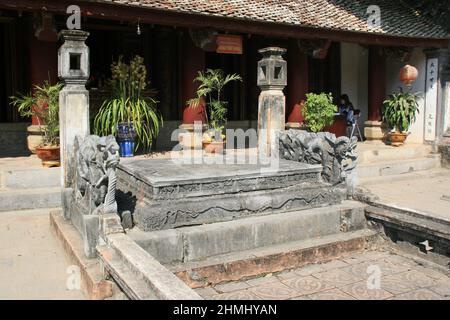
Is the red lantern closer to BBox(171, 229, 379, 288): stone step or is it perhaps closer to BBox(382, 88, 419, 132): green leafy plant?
BBox(382, 88, 419, 132): green leafy plant

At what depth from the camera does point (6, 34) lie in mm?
9602

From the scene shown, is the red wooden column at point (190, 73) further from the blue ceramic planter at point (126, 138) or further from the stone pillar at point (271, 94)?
the stone pillar at point (271, 94)

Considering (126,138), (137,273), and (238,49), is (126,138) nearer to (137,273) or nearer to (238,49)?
(238,49)

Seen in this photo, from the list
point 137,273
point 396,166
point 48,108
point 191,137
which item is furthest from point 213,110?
point 137,273

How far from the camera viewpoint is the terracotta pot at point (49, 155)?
7364 millimetres

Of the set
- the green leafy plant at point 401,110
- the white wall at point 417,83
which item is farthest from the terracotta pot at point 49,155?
the white wall at point 417,83

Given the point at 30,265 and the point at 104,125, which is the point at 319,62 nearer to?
the point at 104,125

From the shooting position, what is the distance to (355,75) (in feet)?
48.0

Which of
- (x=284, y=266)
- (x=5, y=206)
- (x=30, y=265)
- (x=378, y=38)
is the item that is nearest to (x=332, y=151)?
(x=284, y=266)

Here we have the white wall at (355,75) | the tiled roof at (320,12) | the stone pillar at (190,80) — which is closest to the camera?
the tiled roof at (320,12)

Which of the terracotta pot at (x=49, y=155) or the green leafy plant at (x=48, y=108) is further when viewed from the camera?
the green leafy plant at (x=48, y=108)

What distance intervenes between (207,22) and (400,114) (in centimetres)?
582

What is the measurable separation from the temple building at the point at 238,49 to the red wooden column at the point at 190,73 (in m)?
0.02

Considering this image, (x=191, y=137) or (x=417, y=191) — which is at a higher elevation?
(x=191, y=137)
